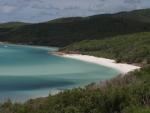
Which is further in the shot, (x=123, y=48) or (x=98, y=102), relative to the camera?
(x=123, y=48)

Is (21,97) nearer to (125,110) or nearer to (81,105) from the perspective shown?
(81,105)

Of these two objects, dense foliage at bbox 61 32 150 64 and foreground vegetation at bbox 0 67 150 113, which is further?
dense foliage at bbox 61 32 150 64

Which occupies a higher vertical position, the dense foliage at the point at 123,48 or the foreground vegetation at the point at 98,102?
the foreground vegetation at the point at 98,102

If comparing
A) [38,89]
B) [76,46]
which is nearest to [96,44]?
[76,46]

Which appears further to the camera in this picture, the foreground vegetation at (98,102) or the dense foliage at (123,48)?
the dense foliage at (123,48)

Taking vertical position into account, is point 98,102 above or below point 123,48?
above

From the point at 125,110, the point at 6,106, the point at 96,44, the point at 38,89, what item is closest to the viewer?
the point at 125,110

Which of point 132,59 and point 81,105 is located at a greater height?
point 81,105

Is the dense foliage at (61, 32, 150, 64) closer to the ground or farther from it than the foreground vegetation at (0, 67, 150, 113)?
closer to the ground
